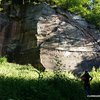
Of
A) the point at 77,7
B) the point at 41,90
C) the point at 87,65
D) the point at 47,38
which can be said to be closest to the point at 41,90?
the point at 41,90

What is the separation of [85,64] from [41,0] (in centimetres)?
848

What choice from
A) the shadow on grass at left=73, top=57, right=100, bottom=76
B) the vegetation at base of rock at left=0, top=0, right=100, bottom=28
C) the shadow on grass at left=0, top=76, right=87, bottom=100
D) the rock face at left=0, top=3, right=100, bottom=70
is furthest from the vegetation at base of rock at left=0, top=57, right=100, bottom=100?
the vegetation at base of rock at left=0, top=0, right=100, bottom=28

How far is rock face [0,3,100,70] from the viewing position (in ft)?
98.3

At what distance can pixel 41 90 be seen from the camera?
568 inches

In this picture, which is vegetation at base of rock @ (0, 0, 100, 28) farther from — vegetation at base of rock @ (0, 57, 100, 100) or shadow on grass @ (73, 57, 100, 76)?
vegetation at base of rock @ (0, 57, 100, 100)

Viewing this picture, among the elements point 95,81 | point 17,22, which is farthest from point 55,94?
point 17,22

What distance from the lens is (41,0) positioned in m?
35.4

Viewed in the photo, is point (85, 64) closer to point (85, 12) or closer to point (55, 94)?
point (85, 12)

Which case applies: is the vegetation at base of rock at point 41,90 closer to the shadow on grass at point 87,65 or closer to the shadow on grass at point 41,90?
the shadow on grass at point 41,90

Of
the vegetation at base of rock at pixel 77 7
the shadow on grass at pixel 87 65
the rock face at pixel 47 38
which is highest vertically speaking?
the vegetation at base of rock at pixel 77 7

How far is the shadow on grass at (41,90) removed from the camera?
13332 mm

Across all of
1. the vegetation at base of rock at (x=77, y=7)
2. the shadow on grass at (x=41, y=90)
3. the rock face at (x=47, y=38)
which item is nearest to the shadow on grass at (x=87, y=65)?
the rock face at (x=47, y=38)

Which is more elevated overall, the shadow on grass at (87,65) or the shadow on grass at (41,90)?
the shadow on grass at (41,90)

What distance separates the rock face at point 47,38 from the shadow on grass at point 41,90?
1298 centimetres
